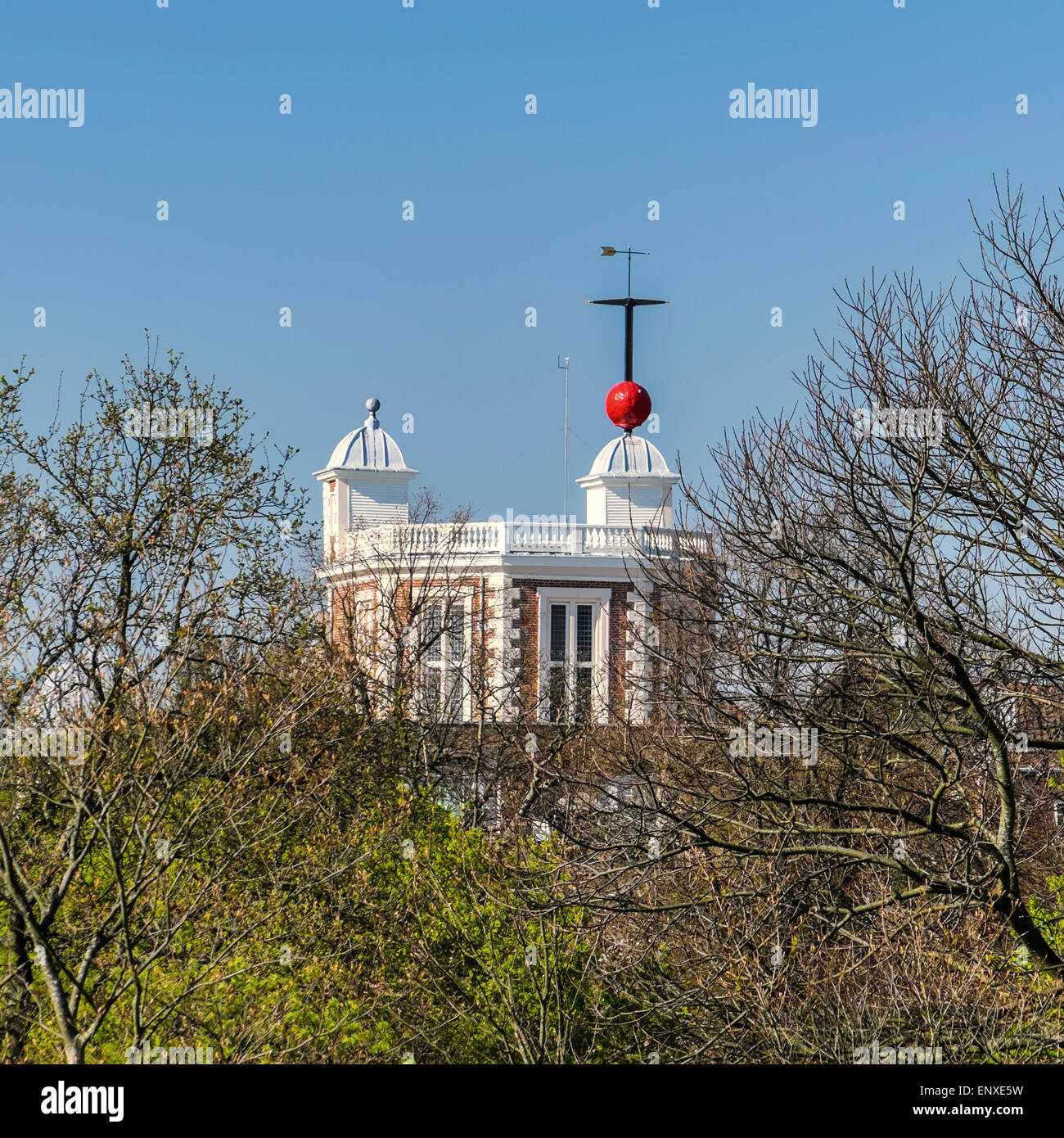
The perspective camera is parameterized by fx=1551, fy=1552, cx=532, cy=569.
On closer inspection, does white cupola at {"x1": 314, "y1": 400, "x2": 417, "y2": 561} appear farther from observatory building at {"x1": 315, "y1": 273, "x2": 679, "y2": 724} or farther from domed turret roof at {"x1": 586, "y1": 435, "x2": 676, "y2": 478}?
domed turret roof at {"x1": 586, "y1": 435, "x2": 676, "y2": 478}

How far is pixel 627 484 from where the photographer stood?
6097 centimetres

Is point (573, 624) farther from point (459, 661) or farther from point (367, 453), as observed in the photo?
point (367, 453)

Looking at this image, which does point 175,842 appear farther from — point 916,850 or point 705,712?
point 916,850

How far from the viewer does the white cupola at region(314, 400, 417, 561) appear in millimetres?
60844

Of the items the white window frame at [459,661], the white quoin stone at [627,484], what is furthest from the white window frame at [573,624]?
the white quoin stone at [627,484]

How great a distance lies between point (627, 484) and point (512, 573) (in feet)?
27.3

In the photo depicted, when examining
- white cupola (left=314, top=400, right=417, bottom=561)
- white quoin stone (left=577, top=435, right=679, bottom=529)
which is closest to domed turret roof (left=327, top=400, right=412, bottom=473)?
white cupola (left=314, top=400, right=417, bottom=561)

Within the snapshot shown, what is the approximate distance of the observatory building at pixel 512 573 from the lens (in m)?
49.8

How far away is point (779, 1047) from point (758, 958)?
1398mm

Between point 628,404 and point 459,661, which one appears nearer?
point 459,661

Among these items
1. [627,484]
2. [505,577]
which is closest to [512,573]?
[505,577]

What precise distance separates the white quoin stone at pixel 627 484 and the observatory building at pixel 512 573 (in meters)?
0.05

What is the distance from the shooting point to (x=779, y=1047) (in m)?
16.8

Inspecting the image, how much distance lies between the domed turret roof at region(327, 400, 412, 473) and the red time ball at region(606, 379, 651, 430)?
867 cm
